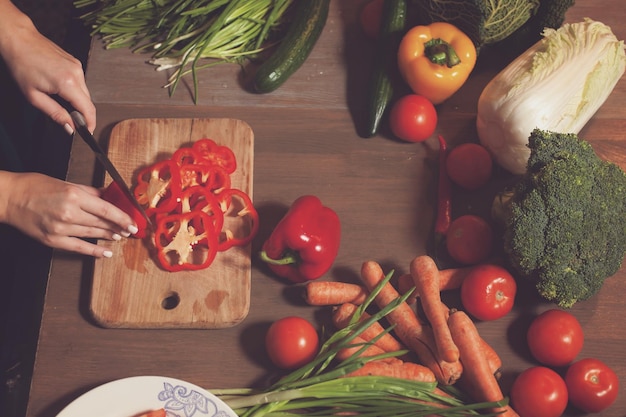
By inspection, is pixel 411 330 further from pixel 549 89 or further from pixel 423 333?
pixel 549 89

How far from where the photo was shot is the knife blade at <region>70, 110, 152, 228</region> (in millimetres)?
1673

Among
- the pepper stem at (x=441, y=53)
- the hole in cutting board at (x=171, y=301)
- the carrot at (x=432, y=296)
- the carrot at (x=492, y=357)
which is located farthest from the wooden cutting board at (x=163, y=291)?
the pepper stem at (x=441, y=53)

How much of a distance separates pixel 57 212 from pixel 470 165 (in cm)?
109

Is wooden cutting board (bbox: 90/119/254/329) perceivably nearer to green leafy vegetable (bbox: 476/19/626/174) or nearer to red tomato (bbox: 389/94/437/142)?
red tomato (bbox: 389/94/437/142)

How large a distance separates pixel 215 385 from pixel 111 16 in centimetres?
119

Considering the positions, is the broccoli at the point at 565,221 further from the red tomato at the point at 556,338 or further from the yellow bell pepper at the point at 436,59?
the yellow bell pepper at the point at 436,59

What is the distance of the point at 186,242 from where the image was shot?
5.96 feet

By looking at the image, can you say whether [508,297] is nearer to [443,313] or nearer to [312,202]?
[443,313]

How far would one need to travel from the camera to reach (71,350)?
177 cm

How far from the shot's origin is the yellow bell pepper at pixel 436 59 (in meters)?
2.02

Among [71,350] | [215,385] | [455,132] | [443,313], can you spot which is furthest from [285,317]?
[455,132]

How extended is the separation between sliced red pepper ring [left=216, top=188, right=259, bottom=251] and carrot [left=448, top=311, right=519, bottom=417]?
574mm

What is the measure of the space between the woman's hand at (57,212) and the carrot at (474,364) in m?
0.83

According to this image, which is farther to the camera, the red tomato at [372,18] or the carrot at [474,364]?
the red tomato at [372,18]
